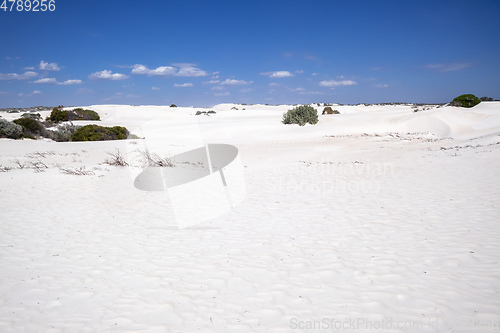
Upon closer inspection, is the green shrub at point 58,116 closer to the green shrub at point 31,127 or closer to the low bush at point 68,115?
the low bush at point 68,115

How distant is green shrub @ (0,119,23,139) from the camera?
2052 centimetres

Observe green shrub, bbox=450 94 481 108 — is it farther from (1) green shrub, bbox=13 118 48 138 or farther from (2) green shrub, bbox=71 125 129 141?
(1) green shrub, bbox=13 118 48 138

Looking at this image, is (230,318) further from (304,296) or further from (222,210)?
(222,210)

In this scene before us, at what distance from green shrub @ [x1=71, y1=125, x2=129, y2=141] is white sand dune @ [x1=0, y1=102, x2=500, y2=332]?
12.1m

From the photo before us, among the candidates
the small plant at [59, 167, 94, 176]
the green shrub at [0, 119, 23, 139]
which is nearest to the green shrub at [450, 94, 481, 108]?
the small plant at [59, 167, 94, 176]

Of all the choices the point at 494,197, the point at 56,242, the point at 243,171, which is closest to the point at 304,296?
the point at 56,242

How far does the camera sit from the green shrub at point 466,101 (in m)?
35.4

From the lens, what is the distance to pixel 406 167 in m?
13.2

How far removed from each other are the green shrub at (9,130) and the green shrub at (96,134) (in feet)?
10.9

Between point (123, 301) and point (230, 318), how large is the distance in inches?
55.3

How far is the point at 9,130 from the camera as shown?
67.8 feet

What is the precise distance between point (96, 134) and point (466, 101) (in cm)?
3848

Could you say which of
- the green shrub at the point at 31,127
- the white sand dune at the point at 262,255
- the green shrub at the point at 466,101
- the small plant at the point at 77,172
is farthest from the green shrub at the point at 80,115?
the green shrub at the point at 466,101

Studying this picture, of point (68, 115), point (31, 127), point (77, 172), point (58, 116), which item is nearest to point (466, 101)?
point (77, 172)
